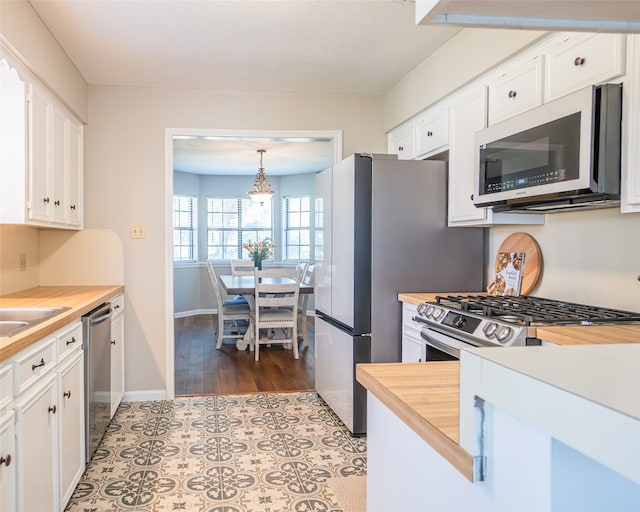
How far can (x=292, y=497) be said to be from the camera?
2471 mm

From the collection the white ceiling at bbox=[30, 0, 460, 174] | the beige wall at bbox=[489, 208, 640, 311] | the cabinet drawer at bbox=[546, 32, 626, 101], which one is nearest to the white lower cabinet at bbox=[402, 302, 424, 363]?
the beige wall at bbox=[489, 208, 640, 311]

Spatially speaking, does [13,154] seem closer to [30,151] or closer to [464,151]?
[30,151]

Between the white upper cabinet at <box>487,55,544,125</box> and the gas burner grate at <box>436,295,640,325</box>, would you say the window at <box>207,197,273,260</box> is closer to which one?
the white upper cabinet at <box>487,55,544,125</box>

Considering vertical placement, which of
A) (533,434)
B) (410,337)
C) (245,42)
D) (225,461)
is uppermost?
(245,42)

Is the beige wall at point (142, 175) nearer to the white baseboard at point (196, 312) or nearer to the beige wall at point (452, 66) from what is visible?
the beige wall at point (452, 66)

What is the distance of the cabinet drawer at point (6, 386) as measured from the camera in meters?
1.58

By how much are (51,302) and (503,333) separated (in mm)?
2256

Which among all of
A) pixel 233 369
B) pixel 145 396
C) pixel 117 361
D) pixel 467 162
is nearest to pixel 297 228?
pixel 233 369

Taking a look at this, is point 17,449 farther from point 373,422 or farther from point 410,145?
point 410,145

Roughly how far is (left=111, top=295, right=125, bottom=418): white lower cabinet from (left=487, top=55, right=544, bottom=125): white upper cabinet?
A: 265cm

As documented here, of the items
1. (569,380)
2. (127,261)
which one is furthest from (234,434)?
(569,380)

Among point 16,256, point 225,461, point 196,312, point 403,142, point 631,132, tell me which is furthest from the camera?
point 196,312

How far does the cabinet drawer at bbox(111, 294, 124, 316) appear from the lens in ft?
11.6

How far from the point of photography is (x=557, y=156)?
207cm
